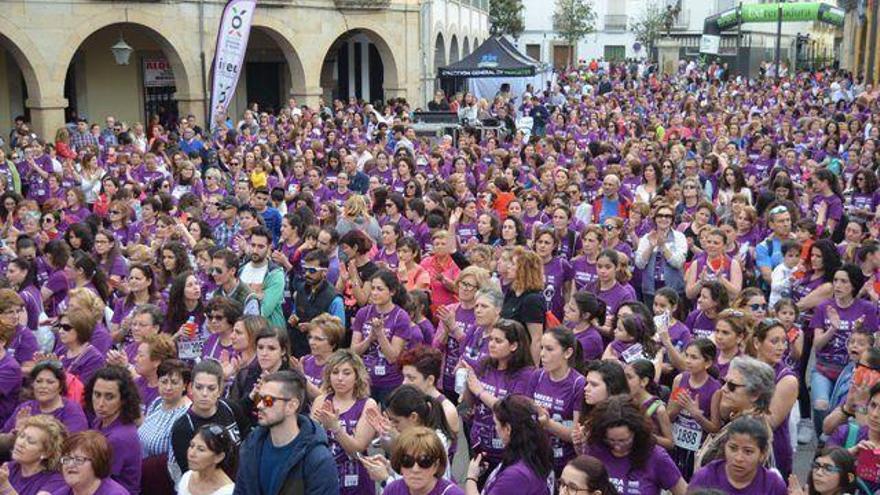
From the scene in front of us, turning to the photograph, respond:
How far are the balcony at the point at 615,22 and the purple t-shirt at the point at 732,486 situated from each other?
2985 inches

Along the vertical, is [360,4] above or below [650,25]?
below

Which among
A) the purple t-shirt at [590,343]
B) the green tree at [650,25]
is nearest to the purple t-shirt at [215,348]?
the purple t-shirt at [590,343]

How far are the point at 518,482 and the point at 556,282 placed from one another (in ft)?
14.6

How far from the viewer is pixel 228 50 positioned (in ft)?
70.3

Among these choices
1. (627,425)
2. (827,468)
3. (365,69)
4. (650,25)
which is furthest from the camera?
(650,25)

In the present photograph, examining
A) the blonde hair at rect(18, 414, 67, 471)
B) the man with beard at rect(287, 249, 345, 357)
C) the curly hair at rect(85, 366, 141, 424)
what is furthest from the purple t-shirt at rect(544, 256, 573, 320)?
the blonde hair at rect(18, 414, 67, 471)

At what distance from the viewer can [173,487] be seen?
19.5ft

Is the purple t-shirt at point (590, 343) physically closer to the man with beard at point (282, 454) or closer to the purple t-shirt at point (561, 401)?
the purple t-shirt at point (561, 401)

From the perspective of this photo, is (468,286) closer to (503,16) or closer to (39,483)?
(39,483)

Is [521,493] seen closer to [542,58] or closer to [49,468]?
[49,468]

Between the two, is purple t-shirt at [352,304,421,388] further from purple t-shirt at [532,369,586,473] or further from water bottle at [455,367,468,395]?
purple t-shirt at [532,369,586,473]

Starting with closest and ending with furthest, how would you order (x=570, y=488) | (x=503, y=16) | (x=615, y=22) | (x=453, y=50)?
(x=570, y=488) → (x=453, y=50) → (x=503, y=16) → (x=615, y=22)

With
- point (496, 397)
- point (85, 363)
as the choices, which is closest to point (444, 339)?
point (496, 397)

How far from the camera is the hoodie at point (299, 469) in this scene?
4.98m
